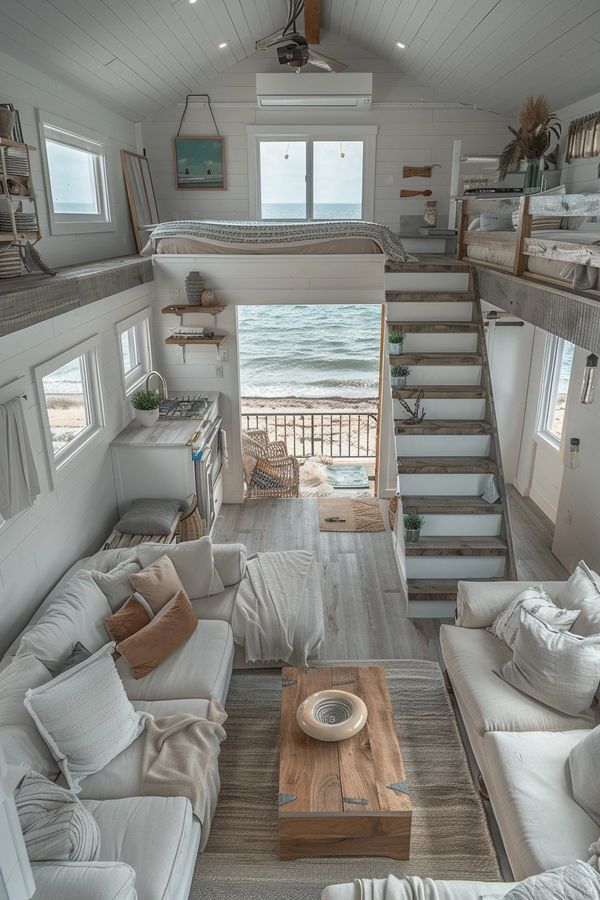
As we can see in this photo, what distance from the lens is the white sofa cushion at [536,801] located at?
95.8 inches

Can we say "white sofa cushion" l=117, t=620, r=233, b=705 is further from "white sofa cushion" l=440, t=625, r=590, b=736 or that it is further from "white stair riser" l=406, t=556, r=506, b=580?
"white stair riser" l=406, t=556, r=506, b=580

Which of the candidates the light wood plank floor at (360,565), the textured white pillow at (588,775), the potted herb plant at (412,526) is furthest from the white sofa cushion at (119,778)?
the potted herb plant at (412,526)

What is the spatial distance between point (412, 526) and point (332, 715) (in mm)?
1788

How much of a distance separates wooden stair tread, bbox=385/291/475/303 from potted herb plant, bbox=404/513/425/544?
6.57 ft

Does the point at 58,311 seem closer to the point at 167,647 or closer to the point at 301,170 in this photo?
the point at 167,647

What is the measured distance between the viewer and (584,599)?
3.44m

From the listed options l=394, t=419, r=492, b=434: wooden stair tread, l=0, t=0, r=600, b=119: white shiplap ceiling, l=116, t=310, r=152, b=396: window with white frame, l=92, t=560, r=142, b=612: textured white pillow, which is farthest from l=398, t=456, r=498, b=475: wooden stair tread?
l=0, t=0, r=600, b=119: white shiplap ceiling

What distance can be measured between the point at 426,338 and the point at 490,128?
3056 mm

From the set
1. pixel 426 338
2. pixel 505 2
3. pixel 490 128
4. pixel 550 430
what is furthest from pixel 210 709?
pixel 490 128

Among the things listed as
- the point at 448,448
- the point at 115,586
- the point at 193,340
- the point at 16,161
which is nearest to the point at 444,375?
the point at 448,448

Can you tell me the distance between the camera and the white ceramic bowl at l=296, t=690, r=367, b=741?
2.99 m

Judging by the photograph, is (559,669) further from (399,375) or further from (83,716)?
(399,375)

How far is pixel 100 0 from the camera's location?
3.67 meters

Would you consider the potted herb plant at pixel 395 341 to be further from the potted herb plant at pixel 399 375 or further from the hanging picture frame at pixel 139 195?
the hanging picture frame at pixel 139 195
